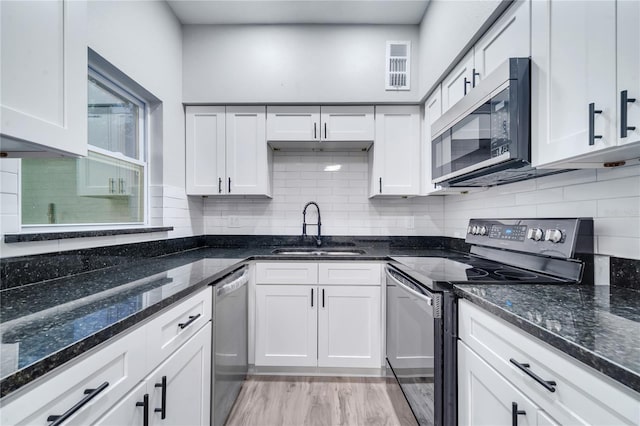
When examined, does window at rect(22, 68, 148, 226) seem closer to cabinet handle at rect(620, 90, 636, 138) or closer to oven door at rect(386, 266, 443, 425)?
oven door at rect(386, 266, 443, 425)

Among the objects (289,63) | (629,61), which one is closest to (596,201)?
(629,61)

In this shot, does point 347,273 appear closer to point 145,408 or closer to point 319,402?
point 319,402

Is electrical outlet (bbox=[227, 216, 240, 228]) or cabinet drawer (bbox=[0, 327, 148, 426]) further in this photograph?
electrical outlet (bbox=[227, 216, 240, 228])

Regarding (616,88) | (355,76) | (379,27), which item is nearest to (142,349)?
(616,88)

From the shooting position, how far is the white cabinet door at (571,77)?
866 millimetres

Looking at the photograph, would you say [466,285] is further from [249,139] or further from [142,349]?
[249,139]

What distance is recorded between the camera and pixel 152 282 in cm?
125

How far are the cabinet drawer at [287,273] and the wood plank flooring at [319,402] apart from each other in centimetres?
73

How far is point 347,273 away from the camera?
2188 mm

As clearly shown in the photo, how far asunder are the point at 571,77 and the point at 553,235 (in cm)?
67

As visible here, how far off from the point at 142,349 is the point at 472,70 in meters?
2.00

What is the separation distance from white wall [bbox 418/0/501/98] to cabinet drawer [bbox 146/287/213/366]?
1.93 meters

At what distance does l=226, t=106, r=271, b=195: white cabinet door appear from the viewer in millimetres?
2500

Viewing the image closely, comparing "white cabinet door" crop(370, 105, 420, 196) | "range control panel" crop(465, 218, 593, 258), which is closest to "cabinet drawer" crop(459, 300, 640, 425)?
"range control panel" crop(465, 218, 593, 258)
